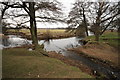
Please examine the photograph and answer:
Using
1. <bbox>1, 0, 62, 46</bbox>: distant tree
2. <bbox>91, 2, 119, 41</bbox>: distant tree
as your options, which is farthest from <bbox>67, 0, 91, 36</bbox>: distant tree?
<bbox>1, 0, 62, 46</bbox>: distant tree

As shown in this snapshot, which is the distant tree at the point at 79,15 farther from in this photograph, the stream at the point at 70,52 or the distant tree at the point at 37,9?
the distant tree at the point at 37,9

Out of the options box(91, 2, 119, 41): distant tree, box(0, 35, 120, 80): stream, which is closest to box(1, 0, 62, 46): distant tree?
box(0, 35, 120, 80): stream

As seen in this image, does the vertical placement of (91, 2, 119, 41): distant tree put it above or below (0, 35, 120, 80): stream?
above

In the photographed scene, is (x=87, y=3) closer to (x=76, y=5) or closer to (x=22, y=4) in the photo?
(x=76, y=5)

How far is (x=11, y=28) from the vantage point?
46.9 feet

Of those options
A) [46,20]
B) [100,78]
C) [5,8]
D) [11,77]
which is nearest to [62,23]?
[46,20]

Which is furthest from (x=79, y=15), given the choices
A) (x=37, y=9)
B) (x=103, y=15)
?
(x=37, y=9)

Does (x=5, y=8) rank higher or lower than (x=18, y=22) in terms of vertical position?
higher

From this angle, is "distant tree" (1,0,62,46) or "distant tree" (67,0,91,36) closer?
"distant tree" (1,0,62,46)

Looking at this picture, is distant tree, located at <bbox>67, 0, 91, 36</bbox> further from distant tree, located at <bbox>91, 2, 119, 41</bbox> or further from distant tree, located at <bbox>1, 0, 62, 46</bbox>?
distant tree, located at <bbox>1, 0, 62, 46</bbox>

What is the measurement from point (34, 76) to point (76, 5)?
876 inches

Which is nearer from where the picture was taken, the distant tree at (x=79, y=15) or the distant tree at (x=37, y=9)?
the distant tree at (x=37, y=9)

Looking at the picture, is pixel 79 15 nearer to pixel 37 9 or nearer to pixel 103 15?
pixel 103 15

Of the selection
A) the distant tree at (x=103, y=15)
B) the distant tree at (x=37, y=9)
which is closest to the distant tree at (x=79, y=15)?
the distant tree at (x=103, y=15)
